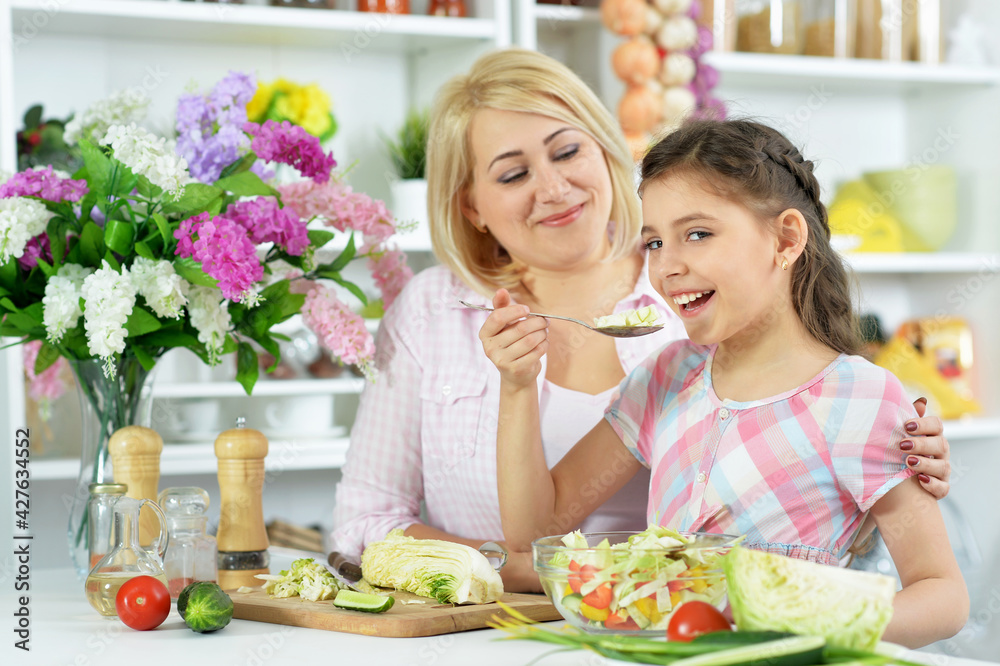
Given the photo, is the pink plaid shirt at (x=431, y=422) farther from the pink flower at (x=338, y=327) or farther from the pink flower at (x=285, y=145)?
the pink flower at (x=285, y=145)

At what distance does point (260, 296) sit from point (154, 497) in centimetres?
31

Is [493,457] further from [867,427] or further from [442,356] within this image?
[867,427]

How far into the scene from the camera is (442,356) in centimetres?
163

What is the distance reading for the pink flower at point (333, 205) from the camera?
149 centimetres

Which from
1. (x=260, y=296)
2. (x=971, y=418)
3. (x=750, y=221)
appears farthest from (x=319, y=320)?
(x=971, y=418)

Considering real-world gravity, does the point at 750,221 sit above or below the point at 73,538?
above

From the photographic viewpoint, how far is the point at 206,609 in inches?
40.3

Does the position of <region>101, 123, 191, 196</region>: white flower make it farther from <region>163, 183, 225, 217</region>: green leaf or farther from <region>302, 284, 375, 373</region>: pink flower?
<region>302, 284, 375, 373</region>: pink flower

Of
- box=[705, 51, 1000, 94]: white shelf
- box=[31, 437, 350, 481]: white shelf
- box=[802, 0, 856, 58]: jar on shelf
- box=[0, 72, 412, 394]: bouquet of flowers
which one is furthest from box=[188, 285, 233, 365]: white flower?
box=[802, 0, 856, 58]: jar on shelf

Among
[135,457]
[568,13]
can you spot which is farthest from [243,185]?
[568,13]

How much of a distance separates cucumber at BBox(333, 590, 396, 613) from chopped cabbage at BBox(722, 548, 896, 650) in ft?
1.32

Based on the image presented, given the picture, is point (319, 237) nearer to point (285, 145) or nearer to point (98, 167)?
point (285, 145)

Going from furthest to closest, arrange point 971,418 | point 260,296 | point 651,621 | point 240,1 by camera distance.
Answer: point 971,418 → point 240,1 → point 260,296 → point 651,621

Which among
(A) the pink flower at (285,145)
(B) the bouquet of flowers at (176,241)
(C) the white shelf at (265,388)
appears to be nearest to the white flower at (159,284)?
(B) the bouquet of flowers at (176,241)
